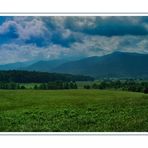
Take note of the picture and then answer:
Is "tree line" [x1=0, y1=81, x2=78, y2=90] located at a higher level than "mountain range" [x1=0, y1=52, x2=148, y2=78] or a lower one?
lower

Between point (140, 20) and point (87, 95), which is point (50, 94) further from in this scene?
point (140, 20)

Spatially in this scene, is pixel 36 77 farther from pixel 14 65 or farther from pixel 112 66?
pixel 112 66

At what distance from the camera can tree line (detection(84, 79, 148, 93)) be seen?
11016mm

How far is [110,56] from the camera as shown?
11.0 m

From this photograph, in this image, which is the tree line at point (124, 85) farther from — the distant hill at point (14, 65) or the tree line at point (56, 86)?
the distant hill at point (14, 65)

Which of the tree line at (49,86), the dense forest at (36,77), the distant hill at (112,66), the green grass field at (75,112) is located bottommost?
the green grass field at (75,112)

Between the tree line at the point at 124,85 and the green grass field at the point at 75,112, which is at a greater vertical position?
the tree line at the point at 124,85

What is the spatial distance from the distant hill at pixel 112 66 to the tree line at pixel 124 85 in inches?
2.5

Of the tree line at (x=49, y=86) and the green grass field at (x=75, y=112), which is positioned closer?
the green grass field at (x=75, y=112)

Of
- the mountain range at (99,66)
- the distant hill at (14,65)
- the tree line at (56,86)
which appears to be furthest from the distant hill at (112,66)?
the distant hill at (14,65)

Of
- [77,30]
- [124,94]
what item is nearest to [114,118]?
[124,94]

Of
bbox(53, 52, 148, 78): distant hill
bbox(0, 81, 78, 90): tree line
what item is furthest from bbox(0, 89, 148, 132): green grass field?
bbox(53, 52, 148, 78): distant hill

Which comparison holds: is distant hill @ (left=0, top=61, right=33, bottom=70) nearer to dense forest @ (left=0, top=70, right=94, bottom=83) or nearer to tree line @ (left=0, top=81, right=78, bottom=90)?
dense forest @ (left=0, top=70, right=94, bottom=83)

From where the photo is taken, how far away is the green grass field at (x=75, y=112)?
11.0 metres
